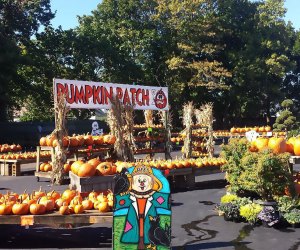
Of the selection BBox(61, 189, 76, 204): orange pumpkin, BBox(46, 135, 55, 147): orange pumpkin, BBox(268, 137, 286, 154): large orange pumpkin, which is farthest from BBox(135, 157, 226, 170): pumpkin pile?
BBox(61, 189, 76, 204): orange pumpkin

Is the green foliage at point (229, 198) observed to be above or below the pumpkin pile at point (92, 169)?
below

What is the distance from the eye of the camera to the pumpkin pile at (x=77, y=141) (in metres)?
13.6

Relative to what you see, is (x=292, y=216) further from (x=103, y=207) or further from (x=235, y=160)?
(x=103, y=207)

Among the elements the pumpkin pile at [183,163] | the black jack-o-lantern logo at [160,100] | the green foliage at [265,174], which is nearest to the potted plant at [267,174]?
the green foliage at [265,174]

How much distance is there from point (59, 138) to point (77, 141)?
1130mm

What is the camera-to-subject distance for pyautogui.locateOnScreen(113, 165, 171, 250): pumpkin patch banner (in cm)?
486

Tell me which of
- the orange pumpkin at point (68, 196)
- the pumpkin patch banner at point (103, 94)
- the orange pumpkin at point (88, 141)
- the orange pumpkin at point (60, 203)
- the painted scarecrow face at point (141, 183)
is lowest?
the orange pumpkin at point (60, 203)

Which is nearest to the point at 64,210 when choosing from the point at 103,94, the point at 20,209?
the point at 20,209

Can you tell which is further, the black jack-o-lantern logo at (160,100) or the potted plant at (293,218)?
the black jack-o-lantern logo at (160,100)

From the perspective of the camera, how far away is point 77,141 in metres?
14.2

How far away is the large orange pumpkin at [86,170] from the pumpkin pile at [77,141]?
3467mm

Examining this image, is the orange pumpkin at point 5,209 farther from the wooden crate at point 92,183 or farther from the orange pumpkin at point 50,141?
the orange pumpkin at point 50,141

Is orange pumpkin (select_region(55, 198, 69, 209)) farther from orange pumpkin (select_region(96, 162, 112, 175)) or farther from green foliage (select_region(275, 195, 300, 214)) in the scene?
green foliage (select_region(275, 195, 300, 214))

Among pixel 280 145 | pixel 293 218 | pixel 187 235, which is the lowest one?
pixel 187 235
